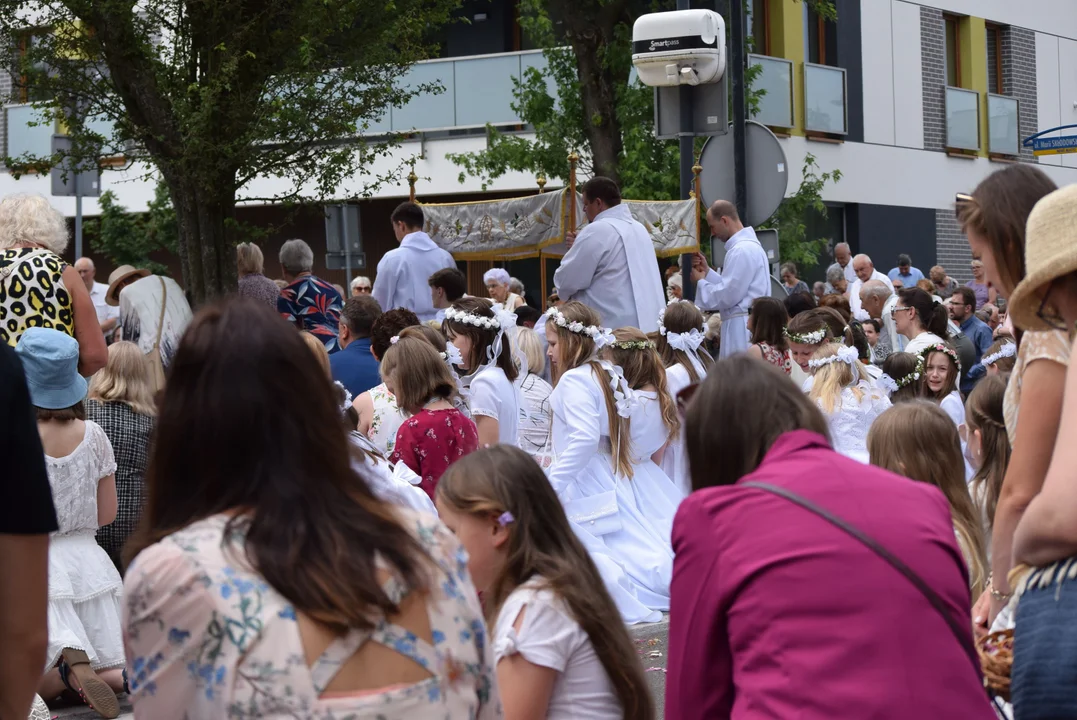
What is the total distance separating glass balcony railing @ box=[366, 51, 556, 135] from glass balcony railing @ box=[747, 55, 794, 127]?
3535 mm

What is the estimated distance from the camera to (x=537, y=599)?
337 centimetres

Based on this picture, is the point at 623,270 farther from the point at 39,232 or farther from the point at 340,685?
the point at 340,685

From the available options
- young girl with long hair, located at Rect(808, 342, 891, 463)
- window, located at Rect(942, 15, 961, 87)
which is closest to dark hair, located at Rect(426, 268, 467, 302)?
young girl with long hair, located at Rect(808, 342, 891, 463)

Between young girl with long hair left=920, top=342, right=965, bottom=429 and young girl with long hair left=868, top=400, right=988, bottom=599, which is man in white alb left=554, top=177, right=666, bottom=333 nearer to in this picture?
young girl with long hair left=920, top=342, right=965, bottom=429

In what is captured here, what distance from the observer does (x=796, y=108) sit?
2333 centimetres

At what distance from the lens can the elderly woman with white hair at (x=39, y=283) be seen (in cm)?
642

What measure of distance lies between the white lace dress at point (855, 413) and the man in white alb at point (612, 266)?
2.07 metres

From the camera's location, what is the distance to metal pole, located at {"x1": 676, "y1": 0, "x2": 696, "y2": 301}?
11719 mm

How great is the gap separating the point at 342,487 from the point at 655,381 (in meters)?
6.85

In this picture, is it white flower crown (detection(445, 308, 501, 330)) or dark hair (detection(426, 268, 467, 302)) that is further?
dark hair (detection(426, 268, 467, 302))

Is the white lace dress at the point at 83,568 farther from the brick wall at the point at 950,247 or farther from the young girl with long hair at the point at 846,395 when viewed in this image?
the brick wall at the point at 950,247

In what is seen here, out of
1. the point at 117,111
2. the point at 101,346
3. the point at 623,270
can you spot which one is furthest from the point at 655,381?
the point at 117,111

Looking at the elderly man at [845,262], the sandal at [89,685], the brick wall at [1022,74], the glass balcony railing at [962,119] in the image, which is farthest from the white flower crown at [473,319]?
the brick wall at [1022,74]

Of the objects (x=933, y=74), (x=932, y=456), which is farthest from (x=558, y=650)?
(x=933, y=74)
